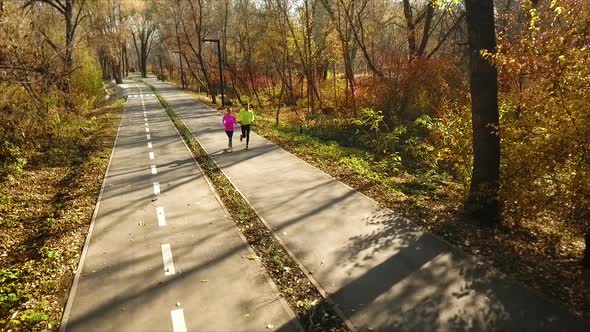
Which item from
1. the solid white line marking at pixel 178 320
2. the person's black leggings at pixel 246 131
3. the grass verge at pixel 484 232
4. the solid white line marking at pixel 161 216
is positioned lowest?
the solid white line marking at pixel 178 320

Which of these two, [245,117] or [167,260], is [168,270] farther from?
[245,117]

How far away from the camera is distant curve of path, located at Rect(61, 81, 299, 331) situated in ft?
17.4

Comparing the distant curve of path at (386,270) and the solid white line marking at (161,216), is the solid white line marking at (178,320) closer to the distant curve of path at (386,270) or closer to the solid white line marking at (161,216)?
the distant curve of path at (386,270)

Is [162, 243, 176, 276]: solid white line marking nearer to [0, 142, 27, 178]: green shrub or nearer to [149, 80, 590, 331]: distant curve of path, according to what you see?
[149, 80, 590, 331]: distant curve of path

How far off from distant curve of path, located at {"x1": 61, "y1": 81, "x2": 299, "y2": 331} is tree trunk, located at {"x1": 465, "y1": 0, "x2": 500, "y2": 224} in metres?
4.73

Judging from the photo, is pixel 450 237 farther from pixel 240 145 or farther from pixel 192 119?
pixel 192 119

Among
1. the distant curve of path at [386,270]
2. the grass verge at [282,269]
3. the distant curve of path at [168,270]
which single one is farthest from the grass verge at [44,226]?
the distant curve of path at [386,270]

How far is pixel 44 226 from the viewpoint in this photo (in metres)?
8.54

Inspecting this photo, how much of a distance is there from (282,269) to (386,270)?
1.71 meters

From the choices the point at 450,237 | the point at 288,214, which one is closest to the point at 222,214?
the point at 288,214

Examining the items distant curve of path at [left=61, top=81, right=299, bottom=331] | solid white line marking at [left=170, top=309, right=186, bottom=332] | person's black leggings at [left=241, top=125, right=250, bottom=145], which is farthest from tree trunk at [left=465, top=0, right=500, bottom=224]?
person's black leggings at [left=241, top=125, right=250, bottom=145]

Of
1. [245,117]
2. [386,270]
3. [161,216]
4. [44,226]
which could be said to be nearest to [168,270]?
[161,216]

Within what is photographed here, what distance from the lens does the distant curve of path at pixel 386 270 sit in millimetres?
5191

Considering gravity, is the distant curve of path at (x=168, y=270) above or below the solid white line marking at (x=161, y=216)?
below
